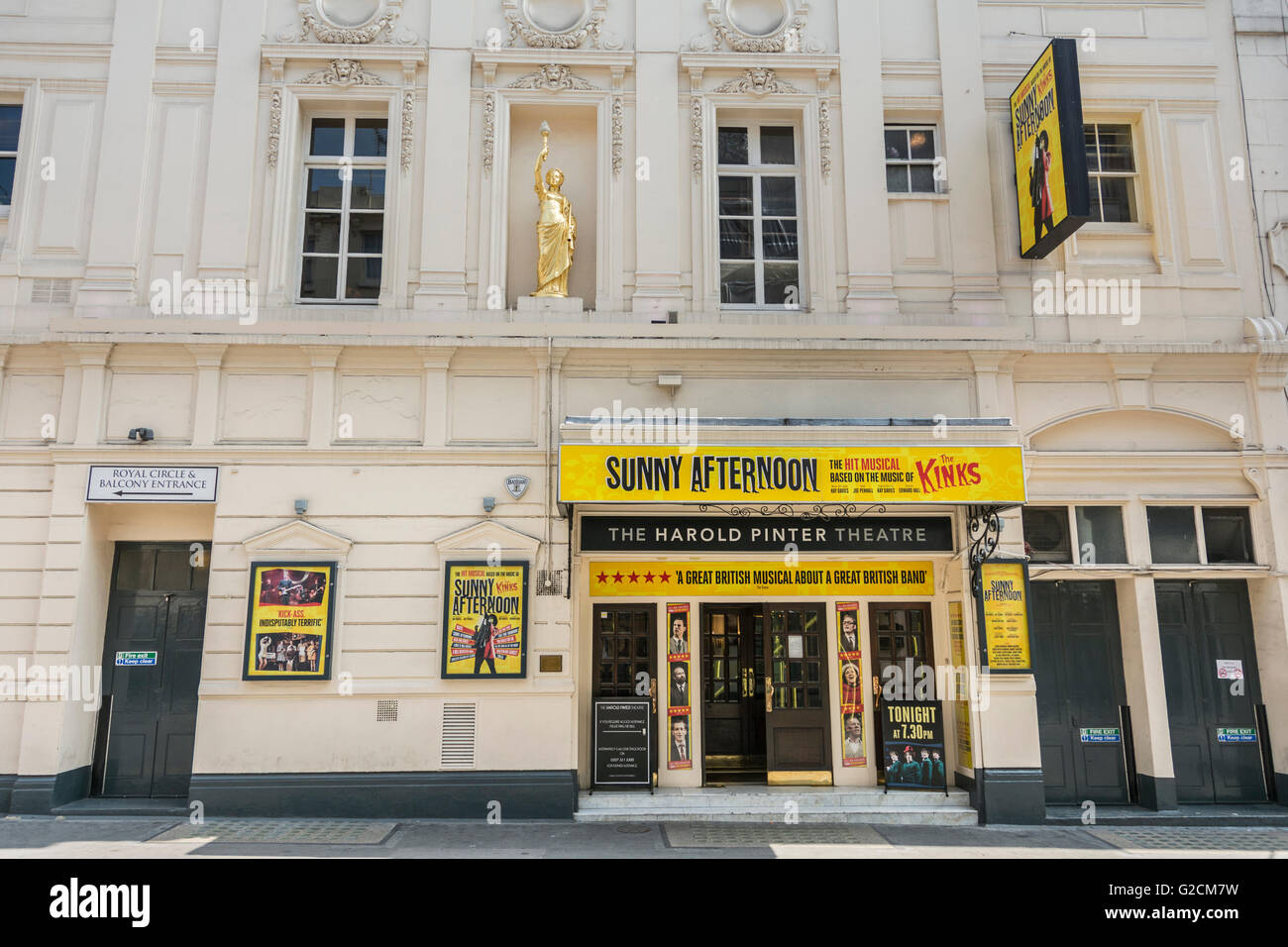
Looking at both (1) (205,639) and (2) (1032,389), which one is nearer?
(1) (205,639)

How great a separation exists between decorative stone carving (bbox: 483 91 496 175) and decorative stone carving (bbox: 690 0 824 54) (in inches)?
115

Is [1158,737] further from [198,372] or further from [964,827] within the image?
[198,372]

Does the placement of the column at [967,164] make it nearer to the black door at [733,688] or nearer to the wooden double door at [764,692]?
the wooden double door at [764,692]

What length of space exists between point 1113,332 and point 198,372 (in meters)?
12.0

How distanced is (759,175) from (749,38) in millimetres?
1899

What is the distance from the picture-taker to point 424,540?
34.3 ft

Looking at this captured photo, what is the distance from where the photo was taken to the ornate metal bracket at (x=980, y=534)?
400 inches

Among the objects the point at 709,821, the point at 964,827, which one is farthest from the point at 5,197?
the point at 964,827

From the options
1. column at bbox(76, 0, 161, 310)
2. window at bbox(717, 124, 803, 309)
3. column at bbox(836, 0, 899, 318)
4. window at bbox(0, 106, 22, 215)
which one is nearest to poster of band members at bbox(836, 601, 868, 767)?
column at bbox(836, 0, 899, 318)

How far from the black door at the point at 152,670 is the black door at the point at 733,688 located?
6602 millimetres

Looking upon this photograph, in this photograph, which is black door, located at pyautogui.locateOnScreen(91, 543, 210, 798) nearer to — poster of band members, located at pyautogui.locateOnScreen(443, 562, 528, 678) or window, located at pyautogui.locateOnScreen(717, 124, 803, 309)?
poster of band members, located at pyautogui.locateOnScreen(443, 562, 528, 678)

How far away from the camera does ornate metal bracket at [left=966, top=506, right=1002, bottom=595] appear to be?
400 inches

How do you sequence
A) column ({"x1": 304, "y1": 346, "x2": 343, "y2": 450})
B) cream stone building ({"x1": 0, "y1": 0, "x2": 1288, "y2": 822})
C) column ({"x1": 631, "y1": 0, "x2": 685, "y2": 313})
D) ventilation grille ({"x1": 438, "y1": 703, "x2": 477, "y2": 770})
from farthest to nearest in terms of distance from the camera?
column ({"x1": 631, "y1": 0, "x2": 685, "y2": 313}), column ({"x1": 304, "y1": 346, "x2": 343, "y2": 450}), cream stone building ({"x1": 0, "y1": 0, "x2": 1288, "y2": 822}), ventilation grille ({"x1": 438, "y1": 703, "x2": 477, "y2": 770})

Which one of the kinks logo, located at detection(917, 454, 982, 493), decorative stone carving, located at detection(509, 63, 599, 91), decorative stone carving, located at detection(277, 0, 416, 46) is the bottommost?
the kinks logo, located at detection(917, 454, 982, 493)
